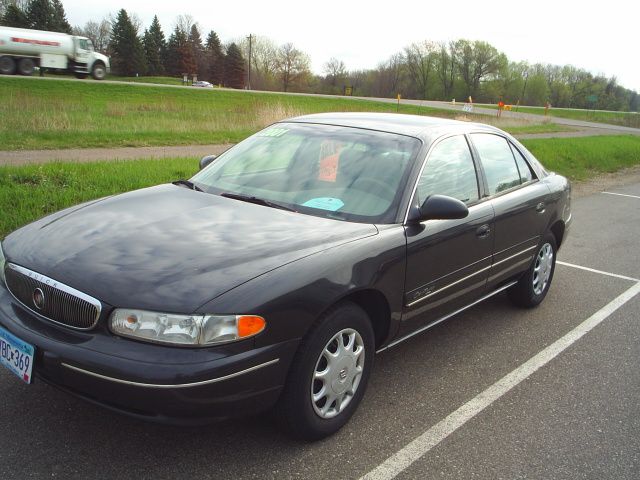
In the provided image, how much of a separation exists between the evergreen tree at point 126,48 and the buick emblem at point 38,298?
81.2 meters

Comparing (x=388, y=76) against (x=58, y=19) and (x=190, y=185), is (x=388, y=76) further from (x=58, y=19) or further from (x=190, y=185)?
(x=190, y=185)

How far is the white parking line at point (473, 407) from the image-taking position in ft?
8.93

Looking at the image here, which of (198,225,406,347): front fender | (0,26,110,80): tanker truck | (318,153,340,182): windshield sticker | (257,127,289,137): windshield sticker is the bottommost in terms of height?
(198,225,406,347): front fender

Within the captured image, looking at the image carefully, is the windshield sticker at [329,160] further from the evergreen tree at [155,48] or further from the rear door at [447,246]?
the evergreen tree at [155,48]

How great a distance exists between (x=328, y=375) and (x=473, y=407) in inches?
41.2

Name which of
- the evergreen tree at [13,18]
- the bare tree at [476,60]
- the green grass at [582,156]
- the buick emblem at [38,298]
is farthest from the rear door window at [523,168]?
the bare tree at [476,60]

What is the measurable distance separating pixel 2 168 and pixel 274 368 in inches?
254

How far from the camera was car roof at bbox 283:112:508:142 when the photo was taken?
3.83 meters

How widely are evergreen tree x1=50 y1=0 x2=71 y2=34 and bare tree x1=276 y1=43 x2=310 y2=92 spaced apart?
31923 mm

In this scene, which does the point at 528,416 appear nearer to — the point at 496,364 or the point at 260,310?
the point at 496,364

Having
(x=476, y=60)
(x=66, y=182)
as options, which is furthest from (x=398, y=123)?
(x=476, y=60)

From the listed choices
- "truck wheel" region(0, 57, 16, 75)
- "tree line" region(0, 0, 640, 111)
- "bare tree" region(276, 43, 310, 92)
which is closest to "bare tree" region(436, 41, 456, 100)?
"tree line" region(0, 0, 640, 111)

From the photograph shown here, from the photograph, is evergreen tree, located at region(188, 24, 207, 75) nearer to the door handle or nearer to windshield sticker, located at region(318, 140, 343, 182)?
windshield sticker, located at region(318, 140, 343, 182)

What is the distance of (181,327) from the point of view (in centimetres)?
231
